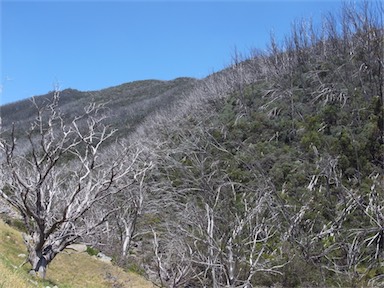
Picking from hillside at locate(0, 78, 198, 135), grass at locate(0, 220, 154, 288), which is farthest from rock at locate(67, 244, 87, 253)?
hillside at locate(0, 78, 198, 135)

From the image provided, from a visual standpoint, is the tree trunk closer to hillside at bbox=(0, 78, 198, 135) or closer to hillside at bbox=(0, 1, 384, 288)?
hillside at bbox=(0, 1, 384, 288)

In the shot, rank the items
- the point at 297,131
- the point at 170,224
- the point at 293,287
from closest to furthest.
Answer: the point at 293,287 < the point at 170,224 < the point at 297,131

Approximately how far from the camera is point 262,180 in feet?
75.1

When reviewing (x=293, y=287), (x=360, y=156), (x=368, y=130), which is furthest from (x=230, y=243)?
(x=368, y=130)

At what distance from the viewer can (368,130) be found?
76.3ft

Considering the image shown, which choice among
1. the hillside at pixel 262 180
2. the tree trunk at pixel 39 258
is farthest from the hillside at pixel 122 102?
the tree trunk at pixel 39 258

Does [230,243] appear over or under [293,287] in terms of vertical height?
over

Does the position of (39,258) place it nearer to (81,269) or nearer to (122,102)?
(81,269)

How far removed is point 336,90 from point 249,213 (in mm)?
13427

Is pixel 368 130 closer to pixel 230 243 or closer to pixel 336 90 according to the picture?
pixel 336 90

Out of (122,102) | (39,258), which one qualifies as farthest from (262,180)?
(122,102)

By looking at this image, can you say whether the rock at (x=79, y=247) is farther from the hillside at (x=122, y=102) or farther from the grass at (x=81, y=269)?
the hillside at (x=122, y=102)

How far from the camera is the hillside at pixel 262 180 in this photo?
16125 millimetres

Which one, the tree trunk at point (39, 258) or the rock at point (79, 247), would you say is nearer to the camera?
the tree trunk at point (39, 258)
